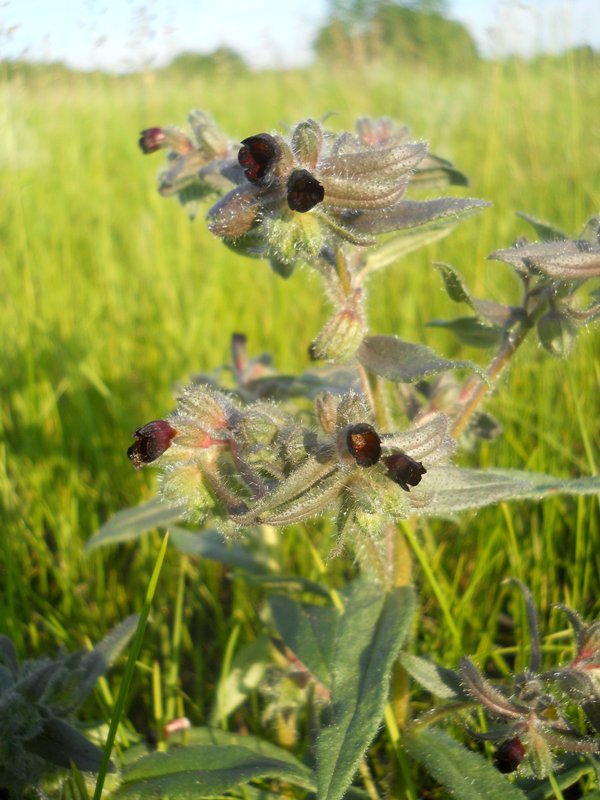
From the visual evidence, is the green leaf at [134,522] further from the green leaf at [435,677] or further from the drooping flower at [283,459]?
the green leaf at [435,677]

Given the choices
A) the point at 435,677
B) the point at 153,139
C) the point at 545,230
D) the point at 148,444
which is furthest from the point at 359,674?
the point at 153,139

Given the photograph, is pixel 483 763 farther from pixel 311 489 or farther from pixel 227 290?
pixel 227 290

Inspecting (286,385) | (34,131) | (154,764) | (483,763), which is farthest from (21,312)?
(34,131)

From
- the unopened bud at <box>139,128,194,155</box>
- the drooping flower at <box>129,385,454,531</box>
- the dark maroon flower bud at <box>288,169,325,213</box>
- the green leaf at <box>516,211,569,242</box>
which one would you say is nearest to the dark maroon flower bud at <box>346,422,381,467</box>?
the drooping flower at <box>129,385,454,531</box>

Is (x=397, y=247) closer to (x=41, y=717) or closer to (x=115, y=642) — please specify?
(x=115, y=642)

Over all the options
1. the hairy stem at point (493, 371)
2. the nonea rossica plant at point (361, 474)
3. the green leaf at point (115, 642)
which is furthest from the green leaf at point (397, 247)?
the green leaf at point (115, 642)
